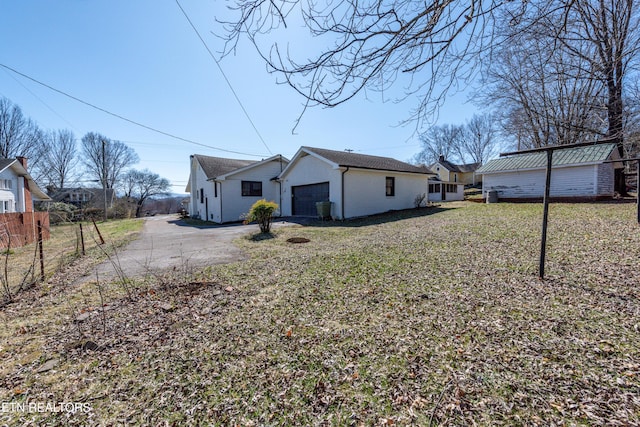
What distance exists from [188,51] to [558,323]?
24.5 ft

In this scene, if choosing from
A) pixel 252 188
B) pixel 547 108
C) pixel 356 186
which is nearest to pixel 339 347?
pixel 356 186

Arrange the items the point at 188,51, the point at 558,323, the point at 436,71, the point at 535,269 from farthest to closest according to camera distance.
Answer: the point at 188,51 < the point at 535,269 < the point at 436,71 < the point at 558,323

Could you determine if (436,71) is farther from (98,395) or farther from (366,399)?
(98,395)

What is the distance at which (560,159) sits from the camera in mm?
14578

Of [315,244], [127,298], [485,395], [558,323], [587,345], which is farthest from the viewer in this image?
[315,244]

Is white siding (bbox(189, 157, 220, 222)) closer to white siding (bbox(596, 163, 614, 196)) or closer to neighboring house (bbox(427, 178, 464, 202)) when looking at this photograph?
neighboring house (bbox(427, 178, 464, 202))

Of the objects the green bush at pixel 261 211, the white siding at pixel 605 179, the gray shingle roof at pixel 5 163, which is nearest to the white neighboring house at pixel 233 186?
the green bush at pixel 261 211

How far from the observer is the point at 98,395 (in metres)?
1.95

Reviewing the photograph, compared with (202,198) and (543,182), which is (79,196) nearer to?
(202,198)

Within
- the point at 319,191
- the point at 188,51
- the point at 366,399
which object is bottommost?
the point at 366,399

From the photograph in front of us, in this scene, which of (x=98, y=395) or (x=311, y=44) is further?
(x=311, y=44)

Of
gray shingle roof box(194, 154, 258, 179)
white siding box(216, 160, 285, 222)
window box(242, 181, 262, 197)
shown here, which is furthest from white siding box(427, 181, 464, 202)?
gray shingle roof box(194, 154, 258, 179)

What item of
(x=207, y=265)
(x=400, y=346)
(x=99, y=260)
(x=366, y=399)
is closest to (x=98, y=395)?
(x=366, y=399)

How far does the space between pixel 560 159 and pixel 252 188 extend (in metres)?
18.5
